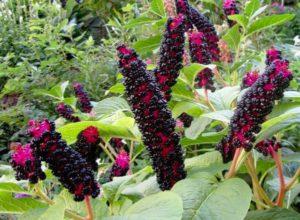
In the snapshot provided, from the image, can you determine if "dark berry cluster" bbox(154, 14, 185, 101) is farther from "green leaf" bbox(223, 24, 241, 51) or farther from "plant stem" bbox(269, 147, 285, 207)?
"green leaf" bbox(223, 24, 241, 51)

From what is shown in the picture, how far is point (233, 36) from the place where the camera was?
1807mm

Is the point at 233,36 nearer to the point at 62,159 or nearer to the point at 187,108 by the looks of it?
the point at 187,108

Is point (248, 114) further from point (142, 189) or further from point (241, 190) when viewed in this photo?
point (142, 189)

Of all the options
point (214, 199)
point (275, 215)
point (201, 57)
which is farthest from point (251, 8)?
point (214, 199)

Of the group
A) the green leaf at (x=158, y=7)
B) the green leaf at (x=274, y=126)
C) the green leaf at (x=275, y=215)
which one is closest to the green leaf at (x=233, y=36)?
the green leaf at (x=158, y=7)

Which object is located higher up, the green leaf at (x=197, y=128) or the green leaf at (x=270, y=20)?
the green leaf at (x=270, y=20)

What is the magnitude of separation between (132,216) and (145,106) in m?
0.23

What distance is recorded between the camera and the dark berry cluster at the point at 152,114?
1091 mm

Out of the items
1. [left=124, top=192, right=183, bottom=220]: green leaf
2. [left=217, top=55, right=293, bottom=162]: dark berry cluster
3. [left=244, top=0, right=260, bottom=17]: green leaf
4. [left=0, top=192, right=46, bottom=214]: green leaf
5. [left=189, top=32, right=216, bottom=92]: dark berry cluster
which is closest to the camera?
[left=124, top=192, right=183, bottom=220]: green leaf

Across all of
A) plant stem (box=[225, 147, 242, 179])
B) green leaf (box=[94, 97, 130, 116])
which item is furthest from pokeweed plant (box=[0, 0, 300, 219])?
green leaf (box=[94, 97, 130, 116])

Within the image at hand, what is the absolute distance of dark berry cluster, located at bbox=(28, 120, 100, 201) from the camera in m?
1.01

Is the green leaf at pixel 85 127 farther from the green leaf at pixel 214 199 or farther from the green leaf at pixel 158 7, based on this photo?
the green leaf at pixel 158 7

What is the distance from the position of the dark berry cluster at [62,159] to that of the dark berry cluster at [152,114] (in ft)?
0.49

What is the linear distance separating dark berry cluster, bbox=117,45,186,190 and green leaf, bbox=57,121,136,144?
0.14m
